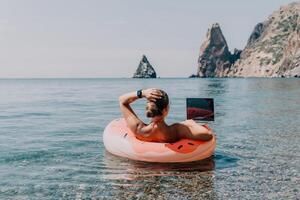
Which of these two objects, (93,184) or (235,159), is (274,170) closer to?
(235,159)

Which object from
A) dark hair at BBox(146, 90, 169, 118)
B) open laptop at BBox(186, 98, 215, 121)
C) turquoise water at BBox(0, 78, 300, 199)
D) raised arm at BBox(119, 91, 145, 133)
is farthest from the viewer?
open laptop at BBox(186, 98, 215, 121)

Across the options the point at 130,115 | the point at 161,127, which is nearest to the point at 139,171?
the point at 161,127

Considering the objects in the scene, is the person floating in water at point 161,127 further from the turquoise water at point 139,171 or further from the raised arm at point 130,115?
the turquoise water at point 139,171

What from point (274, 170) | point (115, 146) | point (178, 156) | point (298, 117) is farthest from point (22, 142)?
point (298, 117)

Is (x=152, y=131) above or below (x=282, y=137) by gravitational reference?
above

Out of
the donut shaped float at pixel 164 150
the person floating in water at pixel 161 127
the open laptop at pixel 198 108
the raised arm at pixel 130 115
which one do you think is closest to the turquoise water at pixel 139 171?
the donut shaped float at pixel 164 150

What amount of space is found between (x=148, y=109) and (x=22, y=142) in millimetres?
6206

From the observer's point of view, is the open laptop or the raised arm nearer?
the raised arm

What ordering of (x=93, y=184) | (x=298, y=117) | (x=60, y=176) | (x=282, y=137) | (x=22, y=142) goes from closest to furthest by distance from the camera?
(x=93, y=184) < (x=60, y=176) < (x=22, y=142) < (x=282, y=137) < (x=298, y=117)

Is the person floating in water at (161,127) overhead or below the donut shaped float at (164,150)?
overhead

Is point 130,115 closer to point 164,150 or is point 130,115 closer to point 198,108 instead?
point 164,150

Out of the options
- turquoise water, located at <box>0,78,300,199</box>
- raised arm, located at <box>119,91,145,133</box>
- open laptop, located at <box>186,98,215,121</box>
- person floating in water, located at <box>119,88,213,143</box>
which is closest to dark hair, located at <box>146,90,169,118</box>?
person floating in water, located at <box>119,88,213,143</box>

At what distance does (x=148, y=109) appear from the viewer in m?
11.7

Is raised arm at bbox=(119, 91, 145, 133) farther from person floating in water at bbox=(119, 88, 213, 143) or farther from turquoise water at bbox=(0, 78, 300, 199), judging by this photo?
turquoise water at bbox=(0, 78, 300, 199)
